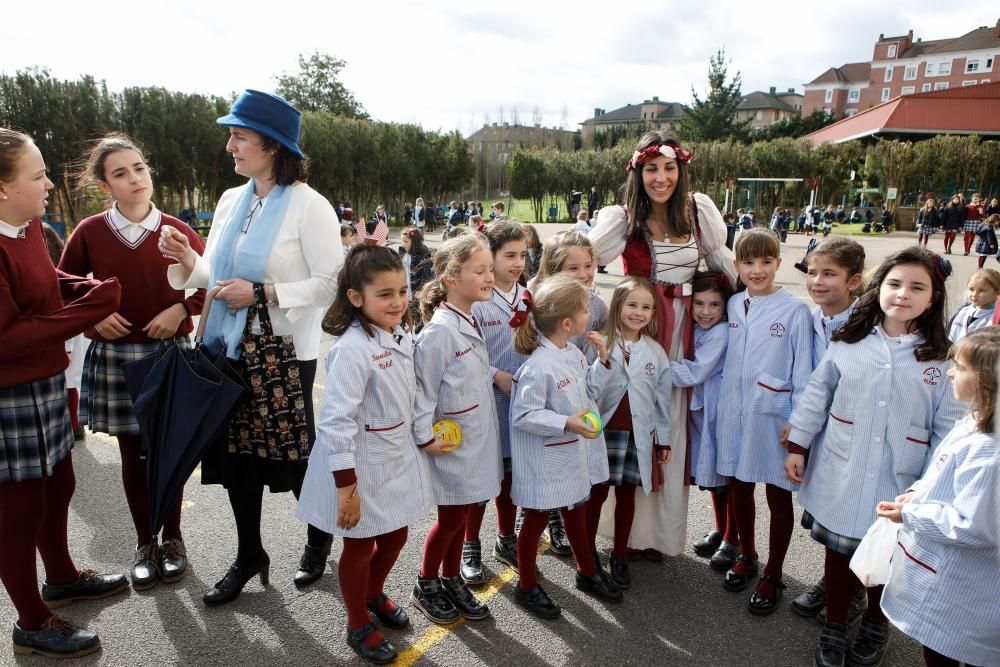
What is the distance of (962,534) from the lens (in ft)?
6.00

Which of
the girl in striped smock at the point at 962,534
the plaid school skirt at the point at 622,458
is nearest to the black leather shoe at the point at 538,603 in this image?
the plaid school skirt at the point at 622,458

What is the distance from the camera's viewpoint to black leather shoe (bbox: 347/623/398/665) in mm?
2412

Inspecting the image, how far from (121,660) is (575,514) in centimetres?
190

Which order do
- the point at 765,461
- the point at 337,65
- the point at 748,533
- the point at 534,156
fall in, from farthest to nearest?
the point at 337,65
the point at 534,156
the point at 748,533
the point at 765,461

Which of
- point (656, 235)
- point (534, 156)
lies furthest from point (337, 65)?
point (656, 235)

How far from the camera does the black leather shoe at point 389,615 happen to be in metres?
2.64

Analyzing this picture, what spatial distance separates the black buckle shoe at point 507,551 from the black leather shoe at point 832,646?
1.39 metres

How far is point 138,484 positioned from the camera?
295 centimetres

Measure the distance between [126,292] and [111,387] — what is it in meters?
0.45

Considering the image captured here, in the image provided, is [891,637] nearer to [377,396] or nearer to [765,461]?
[765,461]

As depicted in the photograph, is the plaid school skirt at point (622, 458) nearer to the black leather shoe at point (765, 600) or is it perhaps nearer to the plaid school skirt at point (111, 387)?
the black leather shoe at point (765, 600)

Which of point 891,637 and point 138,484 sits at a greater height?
point 138,484

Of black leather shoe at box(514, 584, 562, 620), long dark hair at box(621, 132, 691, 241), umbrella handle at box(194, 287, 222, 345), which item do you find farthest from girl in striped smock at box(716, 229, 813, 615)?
umbrella handle at box(194, 287, 222, 345)

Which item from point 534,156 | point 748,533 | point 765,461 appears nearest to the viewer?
point 765,461
